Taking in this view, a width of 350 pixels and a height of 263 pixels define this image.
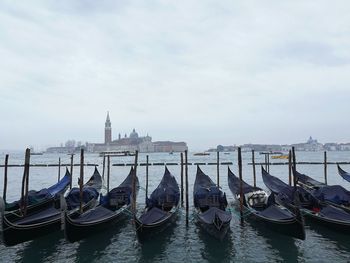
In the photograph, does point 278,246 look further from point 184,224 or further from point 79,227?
point 79,227

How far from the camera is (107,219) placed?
11.8 meters

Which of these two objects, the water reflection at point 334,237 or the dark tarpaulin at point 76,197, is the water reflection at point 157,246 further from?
the water reflection at point 334,237

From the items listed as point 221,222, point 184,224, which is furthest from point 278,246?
point 184,224

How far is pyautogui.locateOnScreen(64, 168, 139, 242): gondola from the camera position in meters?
10.2

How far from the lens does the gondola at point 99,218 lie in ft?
33.5

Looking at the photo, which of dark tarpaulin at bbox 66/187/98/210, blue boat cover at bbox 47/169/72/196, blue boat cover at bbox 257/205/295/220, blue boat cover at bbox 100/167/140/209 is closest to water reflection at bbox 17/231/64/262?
dark tarpaulin at bbox 66/187/98/210

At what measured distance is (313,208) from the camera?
1404 centimetres

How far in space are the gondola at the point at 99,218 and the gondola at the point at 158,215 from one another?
4.29ft

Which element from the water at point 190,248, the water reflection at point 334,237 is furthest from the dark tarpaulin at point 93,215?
the water reflection at point 334,237

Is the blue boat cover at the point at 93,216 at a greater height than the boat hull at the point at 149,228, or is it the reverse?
the blue boat cover at the point at 93,216

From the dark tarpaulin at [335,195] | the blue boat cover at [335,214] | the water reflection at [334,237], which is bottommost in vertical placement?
the water reflection at [334,237]

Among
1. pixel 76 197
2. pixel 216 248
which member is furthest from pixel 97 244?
pixel 216 248

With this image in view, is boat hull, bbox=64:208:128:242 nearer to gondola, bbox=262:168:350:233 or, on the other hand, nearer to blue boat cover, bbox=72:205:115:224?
blue boat cover, bbox=72:205:115:224

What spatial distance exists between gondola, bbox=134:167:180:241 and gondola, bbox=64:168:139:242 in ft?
4.29
